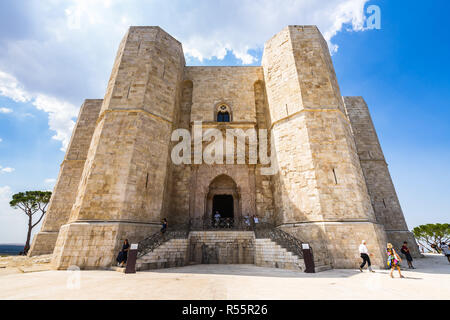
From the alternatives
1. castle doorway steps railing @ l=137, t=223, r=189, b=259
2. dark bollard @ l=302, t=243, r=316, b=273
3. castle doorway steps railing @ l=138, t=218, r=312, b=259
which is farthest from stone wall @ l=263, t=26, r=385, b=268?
castle doorway steps railing @ l=137, t=223, r=189, b=259

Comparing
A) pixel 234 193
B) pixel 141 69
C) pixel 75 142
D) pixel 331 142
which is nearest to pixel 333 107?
pixel 331 142

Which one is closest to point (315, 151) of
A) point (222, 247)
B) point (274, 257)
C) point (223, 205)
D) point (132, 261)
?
point (274, 257)

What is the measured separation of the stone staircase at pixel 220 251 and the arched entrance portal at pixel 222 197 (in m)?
2.66

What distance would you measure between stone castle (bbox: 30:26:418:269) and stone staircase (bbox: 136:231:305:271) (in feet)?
4.94

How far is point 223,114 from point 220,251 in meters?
9.59

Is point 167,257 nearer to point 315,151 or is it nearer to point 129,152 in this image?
point 129,152

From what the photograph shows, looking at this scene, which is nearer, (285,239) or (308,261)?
(308,261)

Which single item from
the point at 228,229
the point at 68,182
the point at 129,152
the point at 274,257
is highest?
the point at 129,152

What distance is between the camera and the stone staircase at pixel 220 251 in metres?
8.07

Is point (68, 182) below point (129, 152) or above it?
below

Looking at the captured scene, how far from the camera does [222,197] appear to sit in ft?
46.9

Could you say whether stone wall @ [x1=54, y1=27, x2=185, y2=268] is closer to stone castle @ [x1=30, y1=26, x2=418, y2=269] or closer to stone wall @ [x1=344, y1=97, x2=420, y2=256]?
stone castle @ [x1=30, y1=26, x2=418, y2=269]

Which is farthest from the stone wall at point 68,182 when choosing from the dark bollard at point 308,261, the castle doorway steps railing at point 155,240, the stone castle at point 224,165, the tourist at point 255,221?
the dark bollard at point 308,261
